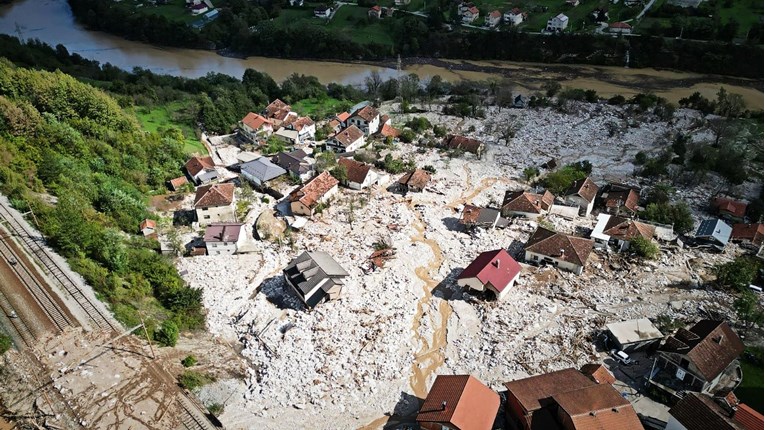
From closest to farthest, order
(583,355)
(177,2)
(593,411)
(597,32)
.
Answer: (593,411) < (583,355) < (597,32) < (177,2)

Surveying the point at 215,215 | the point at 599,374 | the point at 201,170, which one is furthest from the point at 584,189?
the point at 201,170

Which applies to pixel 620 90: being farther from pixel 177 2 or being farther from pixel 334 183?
pixel 177 2

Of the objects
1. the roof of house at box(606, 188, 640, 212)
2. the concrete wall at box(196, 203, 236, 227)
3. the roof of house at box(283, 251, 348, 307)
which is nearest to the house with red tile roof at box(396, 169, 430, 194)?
the roof of house at box(283, 251, 348, 307)

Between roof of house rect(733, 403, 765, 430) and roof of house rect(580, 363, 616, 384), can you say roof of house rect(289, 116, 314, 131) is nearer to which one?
roof of house rect(580, 363, 616, 384)

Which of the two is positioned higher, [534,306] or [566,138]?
[566,138]

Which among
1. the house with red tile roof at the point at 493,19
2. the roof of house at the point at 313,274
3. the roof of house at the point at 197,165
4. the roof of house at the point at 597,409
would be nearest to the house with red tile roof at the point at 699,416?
the roof of house at the point at 597,409

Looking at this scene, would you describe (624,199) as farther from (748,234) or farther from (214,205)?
(214,205)

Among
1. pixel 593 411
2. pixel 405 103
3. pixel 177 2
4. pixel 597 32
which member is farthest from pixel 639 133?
pixel 177 2
